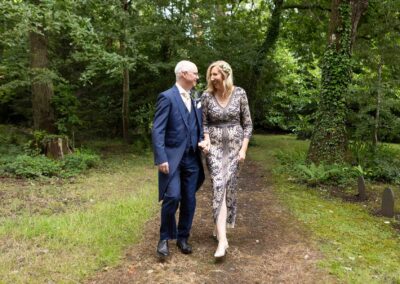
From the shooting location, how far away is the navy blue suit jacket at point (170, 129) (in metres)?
4.29

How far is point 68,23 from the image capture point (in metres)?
8.58

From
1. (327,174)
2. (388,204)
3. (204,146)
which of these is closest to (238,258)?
(204,146)

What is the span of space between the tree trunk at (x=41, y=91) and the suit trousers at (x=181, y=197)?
297 inches

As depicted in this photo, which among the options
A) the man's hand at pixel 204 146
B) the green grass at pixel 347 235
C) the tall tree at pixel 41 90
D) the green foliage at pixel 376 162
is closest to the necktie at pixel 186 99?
the man's hand at pixel 204 146

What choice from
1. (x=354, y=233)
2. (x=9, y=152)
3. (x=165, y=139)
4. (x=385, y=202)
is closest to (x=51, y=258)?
(x=165, y=139)

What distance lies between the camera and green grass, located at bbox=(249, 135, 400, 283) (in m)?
4.32

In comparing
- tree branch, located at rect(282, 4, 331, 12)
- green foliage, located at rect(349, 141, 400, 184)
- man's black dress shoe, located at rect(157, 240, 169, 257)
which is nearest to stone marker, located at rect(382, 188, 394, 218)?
green foliage, located at rect(349, 141, 400, 184)

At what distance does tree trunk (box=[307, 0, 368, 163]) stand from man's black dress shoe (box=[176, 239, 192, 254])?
18.4 feet

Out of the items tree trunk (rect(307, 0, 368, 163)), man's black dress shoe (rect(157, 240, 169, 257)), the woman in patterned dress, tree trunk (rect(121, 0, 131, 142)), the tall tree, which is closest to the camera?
man's black dress shoe (rect(157, 240, 169, 257))

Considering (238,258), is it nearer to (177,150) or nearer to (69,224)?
(177,150)

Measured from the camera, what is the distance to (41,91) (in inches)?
437

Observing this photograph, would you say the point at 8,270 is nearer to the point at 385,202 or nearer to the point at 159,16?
the point at 385,202

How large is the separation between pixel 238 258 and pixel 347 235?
183cm

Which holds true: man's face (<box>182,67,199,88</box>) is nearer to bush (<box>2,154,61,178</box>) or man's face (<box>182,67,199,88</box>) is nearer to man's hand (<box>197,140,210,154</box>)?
man's hand (<box>197,140,210,154</box>)
